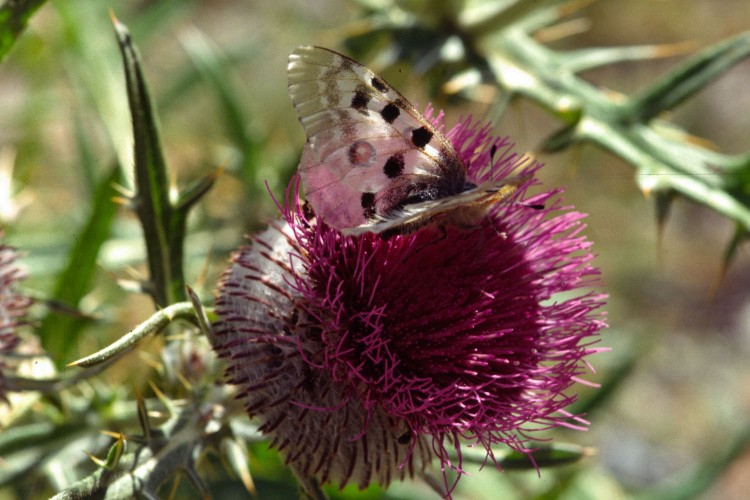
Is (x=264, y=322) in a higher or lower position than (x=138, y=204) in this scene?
lower

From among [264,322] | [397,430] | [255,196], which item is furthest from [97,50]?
[397,430]

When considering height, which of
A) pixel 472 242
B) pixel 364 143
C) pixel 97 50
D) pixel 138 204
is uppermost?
pixel 97 50

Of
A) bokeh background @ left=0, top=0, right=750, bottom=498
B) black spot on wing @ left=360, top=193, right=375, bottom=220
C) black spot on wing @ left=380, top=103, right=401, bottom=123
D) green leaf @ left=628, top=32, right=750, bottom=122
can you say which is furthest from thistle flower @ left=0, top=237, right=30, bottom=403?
green leaf @ left=628, top=32, right=750, bottom=122

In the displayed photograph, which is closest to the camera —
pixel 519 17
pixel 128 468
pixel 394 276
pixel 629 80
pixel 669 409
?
pixel 128 468

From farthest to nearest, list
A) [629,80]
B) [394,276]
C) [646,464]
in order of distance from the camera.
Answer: [629,80] < [646,464] < [394,276]

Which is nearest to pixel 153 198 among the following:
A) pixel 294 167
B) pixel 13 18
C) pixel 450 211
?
pixel 13 18

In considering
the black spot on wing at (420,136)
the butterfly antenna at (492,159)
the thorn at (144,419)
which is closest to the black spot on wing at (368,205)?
the black spot on wing at (420,136)

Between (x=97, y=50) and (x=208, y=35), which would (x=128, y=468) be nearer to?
(x=97, y=50)
